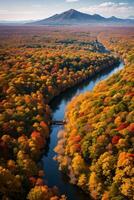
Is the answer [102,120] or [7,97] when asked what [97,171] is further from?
[7,97]

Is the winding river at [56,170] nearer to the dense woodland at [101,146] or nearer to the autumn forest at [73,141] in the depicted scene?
the autumn forest at [73,141]

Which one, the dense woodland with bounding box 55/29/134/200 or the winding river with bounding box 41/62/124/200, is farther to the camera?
the winding river with bounding box 41/62/124/200

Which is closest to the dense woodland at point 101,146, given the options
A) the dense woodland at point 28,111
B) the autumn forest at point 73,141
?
the autumn forest at point 73,141

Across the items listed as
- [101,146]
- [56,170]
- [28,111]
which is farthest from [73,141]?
[28,111]

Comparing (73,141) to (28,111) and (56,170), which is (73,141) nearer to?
(56,170)

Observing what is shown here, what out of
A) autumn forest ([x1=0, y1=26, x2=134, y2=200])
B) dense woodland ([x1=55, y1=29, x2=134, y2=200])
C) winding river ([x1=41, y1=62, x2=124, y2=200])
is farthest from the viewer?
winding river ([x1=41, y1=62, x2=124, y2=200])

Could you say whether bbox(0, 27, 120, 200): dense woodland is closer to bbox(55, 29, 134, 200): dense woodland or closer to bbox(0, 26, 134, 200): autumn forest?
bbox(0, 26, 134, 200): autumn forest

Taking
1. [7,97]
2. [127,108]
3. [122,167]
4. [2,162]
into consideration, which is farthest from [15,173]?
[7,97]

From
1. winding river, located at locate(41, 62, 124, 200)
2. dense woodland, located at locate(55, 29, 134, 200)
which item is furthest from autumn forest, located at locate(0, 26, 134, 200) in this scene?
winding river, located at locate(41, 62, 124, 200)

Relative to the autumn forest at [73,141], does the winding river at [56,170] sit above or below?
below
